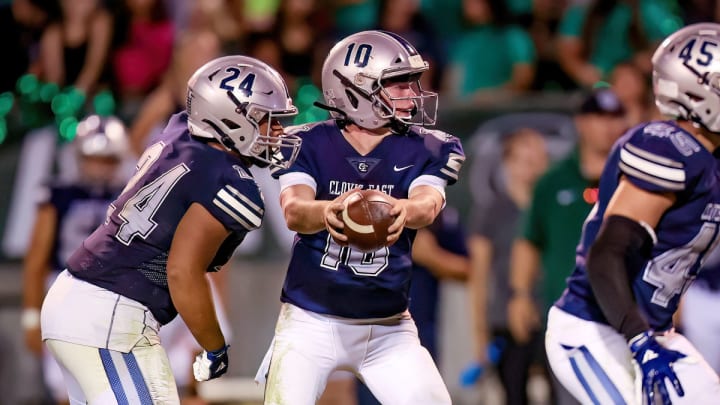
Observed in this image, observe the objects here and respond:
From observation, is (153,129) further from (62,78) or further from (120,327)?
(120,327)

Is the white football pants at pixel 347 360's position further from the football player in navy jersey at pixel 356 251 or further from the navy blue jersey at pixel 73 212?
the navy blue jersey at pixel 73 212

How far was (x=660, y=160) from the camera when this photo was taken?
460 centimetres

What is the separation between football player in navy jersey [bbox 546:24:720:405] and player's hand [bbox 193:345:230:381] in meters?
1.19

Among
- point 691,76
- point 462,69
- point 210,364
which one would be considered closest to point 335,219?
point 210,364

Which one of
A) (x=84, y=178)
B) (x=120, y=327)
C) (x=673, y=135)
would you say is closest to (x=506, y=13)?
(x=84, y=178)

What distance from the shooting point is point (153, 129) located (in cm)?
837

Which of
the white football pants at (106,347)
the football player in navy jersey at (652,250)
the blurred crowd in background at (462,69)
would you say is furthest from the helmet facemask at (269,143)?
the blurred crowd in background at (462,69)

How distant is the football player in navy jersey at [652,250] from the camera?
454cm

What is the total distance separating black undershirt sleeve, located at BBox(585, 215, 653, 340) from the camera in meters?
4.50

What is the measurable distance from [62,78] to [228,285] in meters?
1.84

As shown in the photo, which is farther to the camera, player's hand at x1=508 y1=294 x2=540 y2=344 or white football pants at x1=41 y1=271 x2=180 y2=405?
player's hand at x1=508 y1=294 x2=540 y2=344

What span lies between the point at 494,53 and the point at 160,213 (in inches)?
192

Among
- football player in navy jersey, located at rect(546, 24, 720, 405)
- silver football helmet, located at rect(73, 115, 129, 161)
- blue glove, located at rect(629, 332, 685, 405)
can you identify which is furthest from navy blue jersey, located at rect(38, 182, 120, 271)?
blue glove, located at rect(629, 332, 685, 405)

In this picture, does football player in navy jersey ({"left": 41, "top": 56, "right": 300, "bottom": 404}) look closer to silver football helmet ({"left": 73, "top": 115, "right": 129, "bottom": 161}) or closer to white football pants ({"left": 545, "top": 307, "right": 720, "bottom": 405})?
white football pants ({"left": 545, "top": 307, "right": 720, "bottom": 405})
